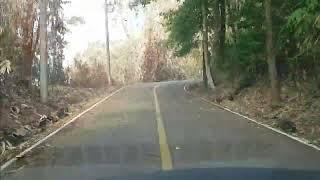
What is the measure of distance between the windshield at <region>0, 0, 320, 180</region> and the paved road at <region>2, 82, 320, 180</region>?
0.09 feet

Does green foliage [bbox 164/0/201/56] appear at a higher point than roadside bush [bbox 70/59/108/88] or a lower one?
higher

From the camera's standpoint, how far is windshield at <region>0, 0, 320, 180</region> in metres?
11.4

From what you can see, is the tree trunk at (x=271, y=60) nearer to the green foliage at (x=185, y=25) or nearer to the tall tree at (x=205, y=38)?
the green foliage at (x=185, y=25)

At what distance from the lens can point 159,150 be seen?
13320 millimetres

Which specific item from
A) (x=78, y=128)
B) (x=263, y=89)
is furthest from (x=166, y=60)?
(x=78, y=128)

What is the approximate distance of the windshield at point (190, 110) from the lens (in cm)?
1138

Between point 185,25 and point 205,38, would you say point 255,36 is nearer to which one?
point 205,38

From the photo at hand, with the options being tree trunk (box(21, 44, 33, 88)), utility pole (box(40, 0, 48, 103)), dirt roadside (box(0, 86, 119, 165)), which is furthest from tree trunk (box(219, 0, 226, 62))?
utility pole (box(40, 0, 48, 103))

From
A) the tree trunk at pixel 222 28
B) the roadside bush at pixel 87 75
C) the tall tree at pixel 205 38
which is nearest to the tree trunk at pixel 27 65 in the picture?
the tall tree at pixel 205 38

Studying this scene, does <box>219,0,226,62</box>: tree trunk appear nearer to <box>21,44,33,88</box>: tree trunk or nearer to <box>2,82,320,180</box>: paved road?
<box>21,44,33,88</box>: tree trunk

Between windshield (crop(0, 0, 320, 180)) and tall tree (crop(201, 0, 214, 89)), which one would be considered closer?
windshield (crop(0, 0, 320, 180))

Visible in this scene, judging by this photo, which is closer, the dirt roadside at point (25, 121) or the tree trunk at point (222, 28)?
the dirt roadside at point (25, 121)

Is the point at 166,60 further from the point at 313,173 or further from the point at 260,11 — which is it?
the point at 313,173

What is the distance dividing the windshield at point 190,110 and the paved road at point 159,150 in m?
0.03
